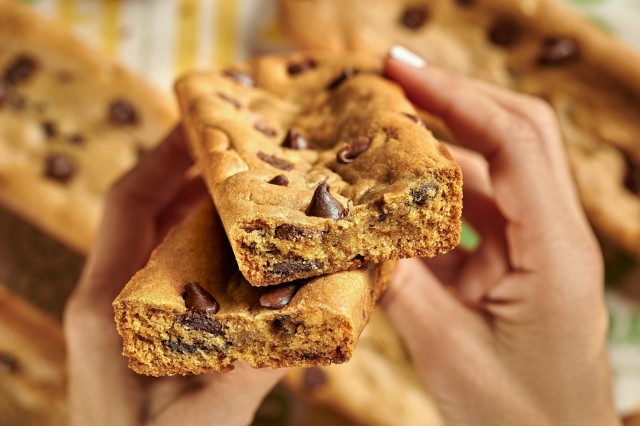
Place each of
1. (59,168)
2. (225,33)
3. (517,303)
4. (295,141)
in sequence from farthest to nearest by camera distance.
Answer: (225,33) < (59,168) < (517,303) < (295,141)

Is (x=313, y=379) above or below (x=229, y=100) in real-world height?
below

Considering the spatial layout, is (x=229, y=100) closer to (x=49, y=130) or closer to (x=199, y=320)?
(x=199, y=320)

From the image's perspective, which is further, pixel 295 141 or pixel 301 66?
pixel 301 66

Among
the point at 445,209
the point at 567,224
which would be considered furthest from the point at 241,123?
the point at 567,224

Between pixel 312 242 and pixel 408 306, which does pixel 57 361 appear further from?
pixel 312 242

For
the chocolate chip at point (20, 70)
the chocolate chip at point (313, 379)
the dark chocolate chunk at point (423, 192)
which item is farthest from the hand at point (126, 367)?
the chocolate chip at point (20, 70)

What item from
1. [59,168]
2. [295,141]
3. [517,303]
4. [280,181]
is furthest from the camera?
[59,168]

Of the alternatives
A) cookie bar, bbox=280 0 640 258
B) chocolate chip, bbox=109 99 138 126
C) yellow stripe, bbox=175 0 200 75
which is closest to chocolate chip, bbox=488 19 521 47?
cookie bar, bbox=280 0 640 258

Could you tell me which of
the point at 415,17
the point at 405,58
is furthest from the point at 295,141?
the point at 415,17
